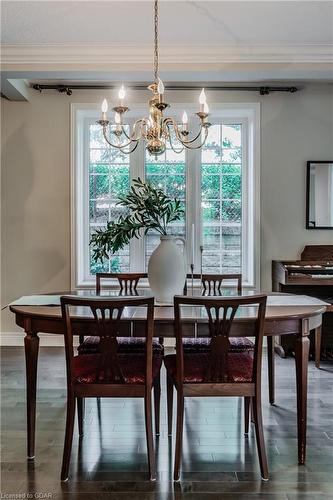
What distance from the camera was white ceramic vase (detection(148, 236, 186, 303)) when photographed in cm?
247

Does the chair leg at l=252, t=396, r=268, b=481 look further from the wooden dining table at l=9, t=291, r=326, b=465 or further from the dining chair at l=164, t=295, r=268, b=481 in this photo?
the wooden dining table at l=9, t=291, r=326, b=465

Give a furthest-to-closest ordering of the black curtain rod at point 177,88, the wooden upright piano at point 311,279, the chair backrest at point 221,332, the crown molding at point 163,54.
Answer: the black curtain rod at point 177,88 → the wooden upright piano at point 311,279 → the crown molding at point 163,54 → the chair backrest at point 221,332

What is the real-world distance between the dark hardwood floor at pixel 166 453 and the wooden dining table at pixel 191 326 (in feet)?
0.49

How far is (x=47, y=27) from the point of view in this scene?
10.5ft

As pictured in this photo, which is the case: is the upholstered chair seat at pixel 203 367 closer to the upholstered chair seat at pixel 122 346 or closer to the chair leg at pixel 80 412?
the upholstered chair seat at pixel 122 346

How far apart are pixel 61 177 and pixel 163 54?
Result: 5.49 feet

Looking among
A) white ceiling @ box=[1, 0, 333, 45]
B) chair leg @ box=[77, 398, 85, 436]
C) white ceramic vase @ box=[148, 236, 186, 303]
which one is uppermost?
white ceiling @ box=[1, 0, 333, 45]

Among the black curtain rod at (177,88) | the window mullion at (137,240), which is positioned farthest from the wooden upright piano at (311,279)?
the black curtain rod at (177,88)

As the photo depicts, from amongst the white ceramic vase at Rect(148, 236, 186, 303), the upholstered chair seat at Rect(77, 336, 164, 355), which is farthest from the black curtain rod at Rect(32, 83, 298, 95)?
the upholstered chair seat at Rect(77, 336, 164, 355)

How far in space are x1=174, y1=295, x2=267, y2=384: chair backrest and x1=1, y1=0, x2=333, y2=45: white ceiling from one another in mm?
2125

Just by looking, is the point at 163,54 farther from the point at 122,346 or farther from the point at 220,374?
the point at 220,374

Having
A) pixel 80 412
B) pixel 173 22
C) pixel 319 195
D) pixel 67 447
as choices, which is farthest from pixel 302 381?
pixel 319 195

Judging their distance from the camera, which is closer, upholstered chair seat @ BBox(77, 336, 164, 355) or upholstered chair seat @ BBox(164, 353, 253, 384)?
upholstered chair seat @ BBox(164, 353, 253, 384)

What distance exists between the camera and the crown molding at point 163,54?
352 centimetres
